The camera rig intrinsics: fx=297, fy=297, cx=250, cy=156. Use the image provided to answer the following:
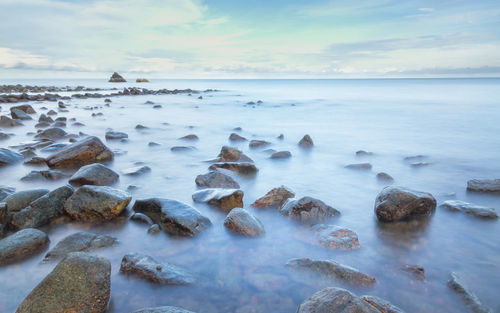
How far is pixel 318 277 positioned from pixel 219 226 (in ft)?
4.42

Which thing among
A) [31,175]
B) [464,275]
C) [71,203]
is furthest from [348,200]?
[31,175]

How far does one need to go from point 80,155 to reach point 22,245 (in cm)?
339

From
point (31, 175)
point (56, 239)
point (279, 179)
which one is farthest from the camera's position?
point (279, 179)

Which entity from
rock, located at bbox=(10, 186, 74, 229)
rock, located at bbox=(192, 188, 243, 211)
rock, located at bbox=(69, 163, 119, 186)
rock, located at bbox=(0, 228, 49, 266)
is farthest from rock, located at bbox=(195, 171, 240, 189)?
rock, located at bbox=(0, 228, 49, 266)

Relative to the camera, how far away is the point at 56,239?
10.4 ft

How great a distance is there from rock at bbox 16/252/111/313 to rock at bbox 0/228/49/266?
39.1 inches

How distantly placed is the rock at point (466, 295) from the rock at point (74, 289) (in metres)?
2.74

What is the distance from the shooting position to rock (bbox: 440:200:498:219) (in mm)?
3738

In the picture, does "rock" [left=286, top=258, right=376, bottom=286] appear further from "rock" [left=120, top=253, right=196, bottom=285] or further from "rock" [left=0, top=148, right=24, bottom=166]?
"rock" [left=0, top=148, right=24, bottom=166]

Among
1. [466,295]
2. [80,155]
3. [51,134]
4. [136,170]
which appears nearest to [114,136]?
[51,134]

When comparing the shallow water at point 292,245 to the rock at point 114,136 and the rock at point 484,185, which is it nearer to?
the rock at point 484,185

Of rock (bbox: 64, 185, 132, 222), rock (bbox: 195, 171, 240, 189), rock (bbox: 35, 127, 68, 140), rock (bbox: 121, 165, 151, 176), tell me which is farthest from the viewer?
rock (bbox: 35, 127, 68, 140)

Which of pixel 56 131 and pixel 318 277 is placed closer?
pixel 318 277

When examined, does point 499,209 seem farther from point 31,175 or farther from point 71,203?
point 31,175
